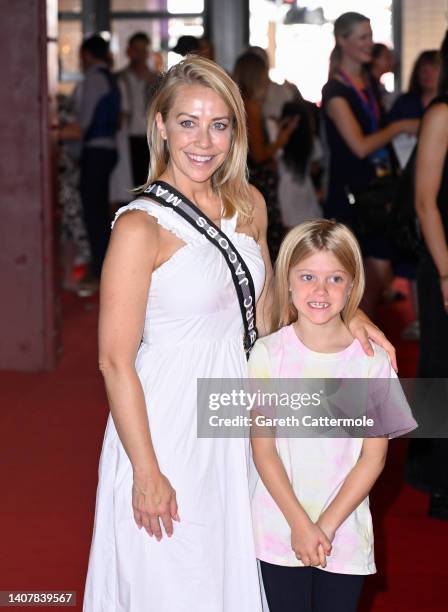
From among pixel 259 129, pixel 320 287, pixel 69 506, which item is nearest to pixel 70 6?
pixel 259 129

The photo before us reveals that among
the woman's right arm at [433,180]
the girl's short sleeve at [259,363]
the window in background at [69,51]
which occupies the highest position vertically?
the window in background at [69,51]

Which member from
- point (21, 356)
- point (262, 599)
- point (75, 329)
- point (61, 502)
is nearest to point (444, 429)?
point (61, 502)

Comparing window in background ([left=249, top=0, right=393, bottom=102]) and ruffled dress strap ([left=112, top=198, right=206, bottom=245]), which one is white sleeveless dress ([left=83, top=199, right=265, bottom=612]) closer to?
ruffled dress strap ([left=112, top=198, right=206, bottom=245])

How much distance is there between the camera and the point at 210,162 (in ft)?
8.63

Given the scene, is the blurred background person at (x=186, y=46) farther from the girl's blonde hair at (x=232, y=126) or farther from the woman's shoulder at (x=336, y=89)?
the girl's blonde hair at (x=232, y=126)

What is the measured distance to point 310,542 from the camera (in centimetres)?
256

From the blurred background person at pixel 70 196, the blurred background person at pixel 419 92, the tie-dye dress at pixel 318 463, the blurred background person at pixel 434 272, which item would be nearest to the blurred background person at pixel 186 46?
the blurred background person at pixel 419 92

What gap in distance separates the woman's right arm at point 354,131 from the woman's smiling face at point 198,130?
139 inches

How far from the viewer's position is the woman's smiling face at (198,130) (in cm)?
259

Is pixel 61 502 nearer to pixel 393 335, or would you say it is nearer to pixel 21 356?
pixel 21 356

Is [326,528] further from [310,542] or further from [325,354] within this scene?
[325,354]

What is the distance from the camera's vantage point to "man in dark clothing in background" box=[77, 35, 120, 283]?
9125 millimetres

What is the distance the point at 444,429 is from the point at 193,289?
2156mm

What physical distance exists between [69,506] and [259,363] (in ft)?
6.94
